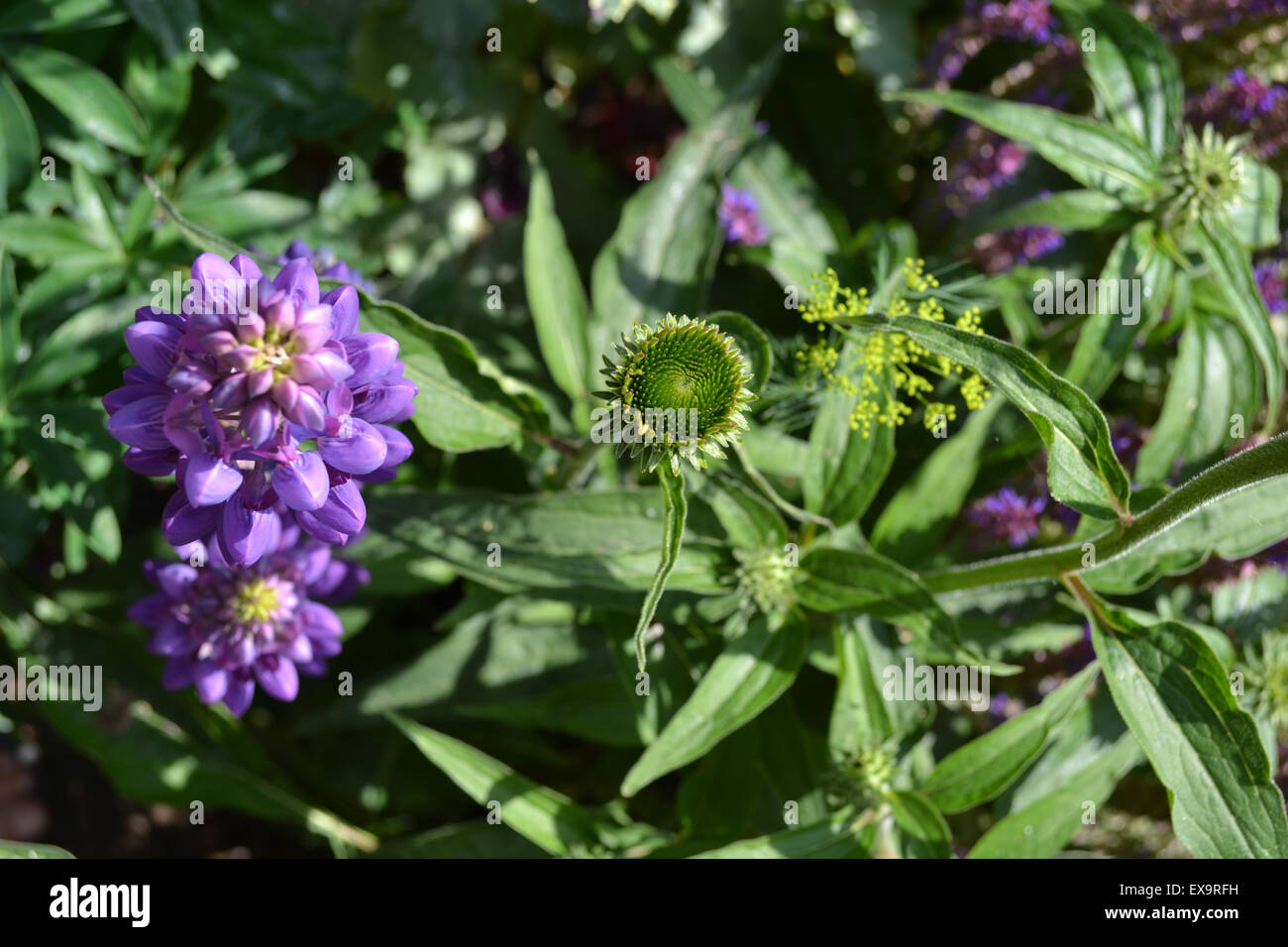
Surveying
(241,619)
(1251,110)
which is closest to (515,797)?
(241,619)

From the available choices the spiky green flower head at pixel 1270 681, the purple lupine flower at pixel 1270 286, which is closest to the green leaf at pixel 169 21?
the purple lupine flower at pixel 1270 286

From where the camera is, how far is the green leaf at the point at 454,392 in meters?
2.25

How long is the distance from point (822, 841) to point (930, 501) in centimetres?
100

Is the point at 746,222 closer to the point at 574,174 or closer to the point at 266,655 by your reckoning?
the point at 574,174

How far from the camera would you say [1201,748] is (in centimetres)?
216

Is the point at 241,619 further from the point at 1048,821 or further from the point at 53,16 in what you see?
the point at 1048,821

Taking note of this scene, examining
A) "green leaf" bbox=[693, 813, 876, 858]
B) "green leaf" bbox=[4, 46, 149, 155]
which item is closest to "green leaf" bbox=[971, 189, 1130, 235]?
"green leaf" bbox=[693, 813, 876, 858]

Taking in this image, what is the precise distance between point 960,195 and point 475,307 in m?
1.76

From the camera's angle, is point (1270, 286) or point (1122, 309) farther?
point (1270, 286)

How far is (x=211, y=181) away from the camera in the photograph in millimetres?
3084

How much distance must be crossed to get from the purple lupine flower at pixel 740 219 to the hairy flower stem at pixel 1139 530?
4.01 ft

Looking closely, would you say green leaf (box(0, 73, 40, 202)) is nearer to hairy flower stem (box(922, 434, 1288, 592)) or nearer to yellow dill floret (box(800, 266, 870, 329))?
yellow dill floret (box(800, 266, 870, 329))

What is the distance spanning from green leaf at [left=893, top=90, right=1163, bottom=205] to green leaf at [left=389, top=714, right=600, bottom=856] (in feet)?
6.81
